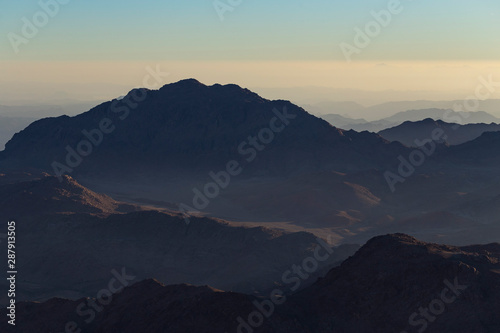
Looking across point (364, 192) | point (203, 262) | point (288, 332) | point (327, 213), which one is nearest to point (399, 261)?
point (288, 332)

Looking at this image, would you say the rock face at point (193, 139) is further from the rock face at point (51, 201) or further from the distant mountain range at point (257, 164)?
the rock face at point (51, 201)

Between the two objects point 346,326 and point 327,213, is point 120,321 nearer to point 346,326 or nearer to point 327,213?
point 346,326

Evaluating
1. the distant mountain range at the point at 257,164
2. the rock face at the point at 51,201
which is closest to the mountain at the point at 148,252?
the rock face at the point at 51,201

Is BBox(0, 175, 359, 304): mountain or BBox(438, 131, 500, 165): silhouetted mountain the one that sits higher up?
BBox(438, 131, 500, 165): silhouetted mountain

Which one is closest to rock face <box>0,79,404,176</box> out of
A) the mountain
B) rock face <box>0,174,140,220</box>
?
rock face <box>0,174,140,220</box>

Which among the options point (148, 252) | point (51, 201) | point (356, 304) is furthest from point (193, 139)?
point (356, 304)

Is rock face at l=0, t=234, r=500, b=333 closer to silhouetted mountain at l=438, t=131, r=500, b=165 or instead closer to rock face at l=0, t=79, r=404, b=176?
rock face at l=0, t=79, r=404, b=176
